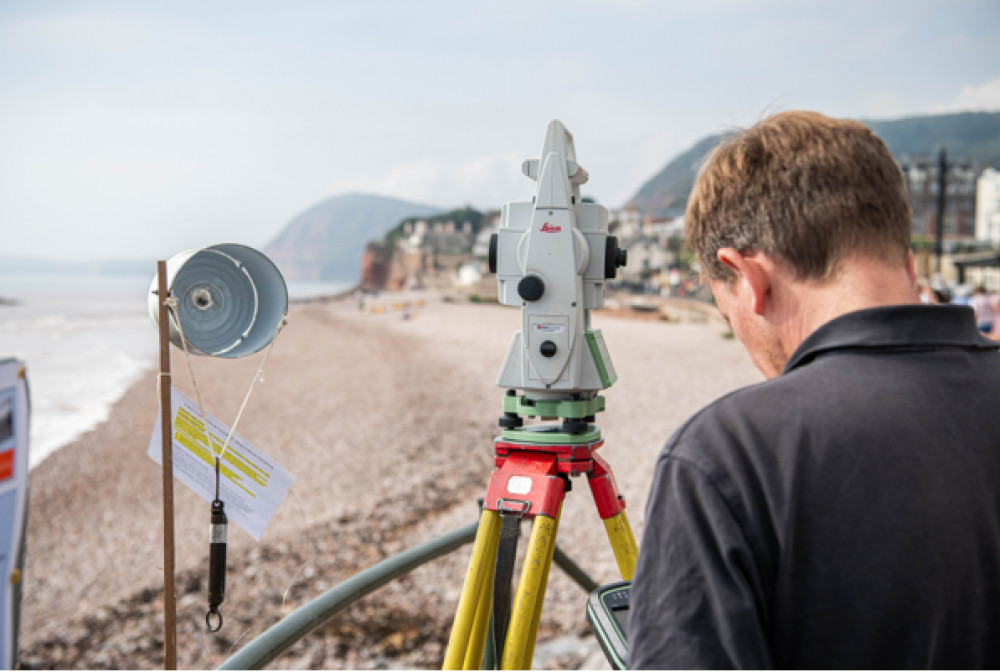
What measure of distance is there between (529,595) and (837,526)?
96 cm

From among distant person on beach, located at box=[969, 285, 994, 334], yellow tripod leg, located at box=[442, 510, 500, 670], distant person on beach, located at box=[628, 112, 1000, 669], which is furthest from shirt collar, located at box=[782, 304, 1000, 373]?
distant person on beach, located at box=[969, 285, 994, 334]

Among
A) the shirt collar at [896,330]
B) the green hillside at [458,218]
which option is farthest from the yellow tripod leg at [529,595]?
the green hillside at [458,218]

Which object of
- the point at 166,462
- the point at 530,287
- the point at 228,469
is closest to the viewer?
the point at 166,462

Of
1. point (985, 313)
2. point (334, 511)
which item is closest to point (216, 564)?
point (985, 313)

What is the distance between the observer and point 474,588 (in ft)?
5.26

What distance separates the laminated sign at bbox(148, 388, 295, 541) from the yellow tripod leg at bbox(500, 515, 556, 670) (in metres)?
0.57

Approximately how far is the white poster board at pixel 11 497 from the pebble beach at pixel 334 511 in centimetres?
85

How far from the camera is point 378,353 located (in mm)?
27641

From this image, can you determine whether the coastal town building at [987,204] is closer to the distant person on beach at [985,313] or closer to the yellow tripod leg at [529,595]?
the distant person on beach at [985,313]

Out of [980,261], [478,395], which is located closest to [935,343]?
[478,395]

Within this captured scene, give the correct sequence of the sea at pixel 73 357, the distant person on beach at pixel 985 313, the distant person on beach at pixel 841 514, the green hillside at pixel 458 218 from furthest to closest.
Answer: the green hillside at pixel 458 218 → the sea at pixel 73 357 → the distant person on beach at pixel 985 313 → the distant person on beach at pixel 841 514

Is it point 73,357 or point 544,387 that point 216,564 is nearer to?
point 544,387

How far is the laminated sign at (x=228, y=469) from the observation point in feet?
4.06

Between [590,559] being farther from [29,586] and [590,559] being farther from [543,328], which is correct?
[29,586]
